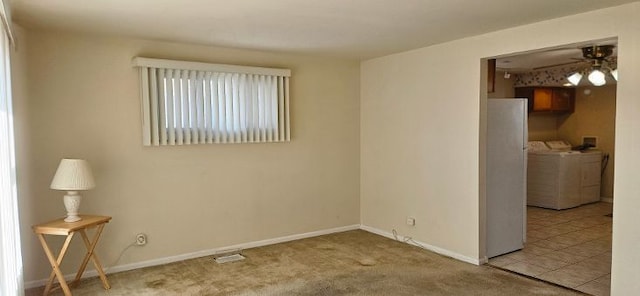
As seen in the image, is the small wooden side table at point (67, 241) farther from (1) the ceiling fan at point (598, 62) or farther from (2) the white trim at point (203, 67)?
(1) the ceiling fan at point (598, 62)

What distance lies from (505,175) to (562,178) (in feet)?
9.62

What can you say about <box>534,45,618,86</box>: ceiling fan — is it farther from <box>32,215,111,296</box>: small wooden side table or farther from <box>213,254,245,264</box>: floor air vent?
<box>32,215,111,296</box>: small wooden side table

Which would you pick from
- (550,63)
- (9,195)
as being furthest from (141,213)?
(550,63)

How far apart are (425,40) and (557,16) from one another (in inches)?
46.9

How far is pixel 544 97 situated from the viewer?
7449 mm

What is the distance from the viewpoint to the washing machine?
265 inches

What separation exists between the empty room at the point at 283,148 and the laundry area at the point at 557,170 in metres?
0.05

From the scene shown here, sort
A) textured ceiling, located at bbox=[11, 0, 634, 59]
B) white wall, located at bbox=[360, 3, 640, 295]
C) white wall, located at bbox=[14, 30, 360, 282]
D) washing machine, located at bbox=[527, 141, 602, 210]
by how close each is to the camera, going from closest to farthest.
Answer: textured ceiling, located at bbox=[11, 0, 634, 59] < white wall, located at bbox=[360, 3, 640, 295] < white wall, located at bbox=[14, 30, 360, 282] < washing machine, located at bbox=[527, 141, 602, 210]

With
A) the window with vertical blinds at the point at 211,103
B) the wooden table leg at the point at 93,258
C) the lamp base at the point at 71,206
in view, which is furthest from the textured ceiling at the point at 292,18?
the wooden table leg at the point at 93,258

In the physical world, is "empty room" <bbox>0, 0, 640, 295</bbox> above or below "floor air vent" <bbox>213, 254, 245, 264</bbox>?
above

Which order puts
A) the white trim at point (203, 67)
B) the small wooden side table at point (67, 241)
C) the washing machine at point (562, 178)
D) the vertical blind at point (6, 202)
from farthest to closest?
the washing machine at point (562, 178), the white trim at point (203, 67), the small wooden side table at point (67, 241), the vertical blind at point (6, 202)

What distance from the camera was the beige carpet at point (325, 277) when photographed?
3.55 metres

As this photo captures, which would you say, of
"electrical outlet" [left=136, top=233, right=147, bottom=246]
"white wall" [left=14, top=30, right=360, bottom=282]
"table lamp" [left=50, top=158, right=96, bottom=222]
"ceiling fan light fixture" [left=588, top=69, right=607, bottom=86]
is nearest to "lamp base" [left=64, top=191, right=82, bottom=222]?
"table lamp" [left=50, top=158, right=96, bottom=222]

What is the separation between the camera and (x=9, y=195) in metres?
2.72
